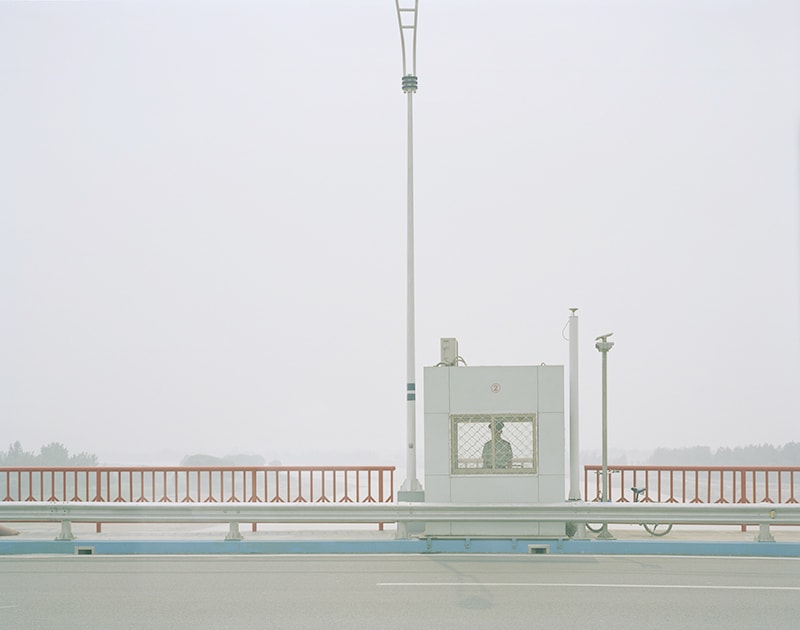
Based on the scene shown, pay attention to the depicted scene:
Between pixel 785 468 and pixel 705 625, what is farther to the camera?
pixel 785 468

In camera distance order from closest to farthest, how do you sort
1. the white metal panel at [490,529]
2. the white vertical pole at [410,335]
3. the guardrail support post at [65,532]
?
the white metal panel at [490,529]
the guardrail support post at [65,532]
the white vertical pole at [410,335]

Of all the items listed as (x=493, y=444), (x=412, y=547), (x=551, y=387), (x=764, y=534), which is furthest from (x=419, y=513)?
(x=764, y=534)

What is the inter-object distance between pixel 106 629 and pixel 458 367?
7.21 m

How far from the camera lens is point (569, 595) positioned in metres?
11.0

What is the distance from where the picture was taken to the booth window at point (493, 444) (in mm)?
15203

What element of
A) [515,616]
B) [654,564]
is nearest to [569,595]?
[515,616]

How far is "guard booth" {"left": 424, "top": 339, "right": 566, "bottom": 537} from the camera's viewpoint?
15.0m

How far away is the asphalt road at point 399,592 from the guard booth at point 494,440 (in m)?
1.03

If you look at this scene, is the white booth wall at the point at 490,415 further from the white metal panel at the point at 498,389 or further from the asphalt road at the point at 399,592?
the asphalt road at the point at 399,592

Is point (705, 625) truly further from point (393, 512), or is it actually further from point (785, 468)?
point (785, 468)

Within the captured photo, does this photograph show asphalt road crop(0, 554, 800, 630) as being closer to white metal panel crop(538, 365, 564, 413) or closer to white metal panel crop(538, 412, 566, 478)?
white metal panel crop(538, 412, 566, 478)

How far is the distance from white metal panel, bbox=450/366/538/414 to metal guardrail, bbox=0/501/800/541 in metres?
1.51

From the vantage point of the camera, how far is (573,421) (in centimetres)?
1541

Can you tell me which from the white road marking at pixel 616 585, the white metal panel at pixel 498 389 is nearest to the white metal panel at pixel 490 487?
the white metal panel at pixel 498 389
